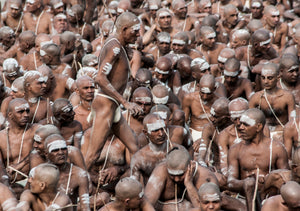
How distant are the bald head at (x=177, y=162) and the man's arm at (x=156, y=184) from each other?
16cm

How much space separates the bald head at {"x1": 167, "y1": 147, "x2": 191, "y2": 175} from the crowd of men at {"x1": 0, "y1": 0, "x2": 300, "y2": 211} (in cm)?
1

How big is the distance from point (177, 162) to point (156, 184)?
43 cm

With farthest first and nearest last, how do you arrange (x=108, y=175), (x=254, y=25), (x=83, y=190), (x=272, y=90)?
(x=254, y=25), (x=272, y=90), (x=108, y=175), (x=83, y=190)

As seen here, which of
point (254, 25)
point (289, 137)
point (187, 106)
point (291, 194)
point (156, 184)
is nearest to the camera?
point (291, 194)

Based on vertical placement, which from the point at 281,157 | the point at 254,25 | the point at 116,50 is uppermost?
the point at 116,50

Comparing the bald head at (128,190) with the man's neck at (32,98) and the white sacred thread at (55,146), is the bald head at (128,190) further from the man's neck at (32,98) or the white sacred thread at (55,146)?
the man's neck at (32,98)

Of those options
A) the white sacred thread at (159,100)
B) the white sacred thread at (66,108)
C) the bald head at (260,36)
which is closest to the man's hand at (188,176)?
the white sacred thread at (66,108)

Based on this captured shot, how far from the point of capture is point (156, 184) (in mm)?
10758

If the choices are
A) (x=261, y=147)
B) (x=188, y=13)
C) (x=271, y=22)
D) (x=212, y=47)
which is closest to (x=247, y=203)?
(x=261, y=147)

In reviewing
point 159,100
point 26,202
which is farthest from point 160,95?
point 26,202

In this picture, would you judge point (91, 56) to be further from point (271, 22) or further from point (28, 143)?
point (271, 22)

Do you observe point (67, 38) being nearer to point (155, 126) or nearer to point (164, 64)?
point (164, 64)

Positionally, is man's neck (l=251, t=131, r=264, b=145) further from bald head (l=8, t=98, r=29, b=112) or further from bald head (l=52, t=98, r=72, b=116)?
bald head (l=8, t=98, r=29, b=112)

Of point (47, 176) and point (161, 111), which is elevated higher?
point (47, 176)
